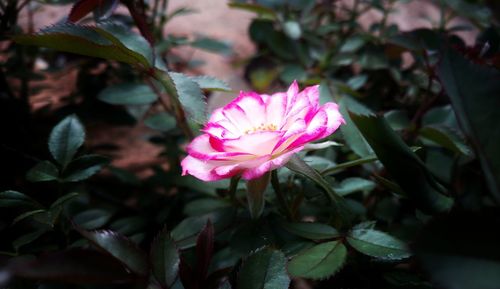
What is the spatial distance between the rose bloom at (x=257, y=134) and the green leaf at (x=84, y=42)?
0.11m

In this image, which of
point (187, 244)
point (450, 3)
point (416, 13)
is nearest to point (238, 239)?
point (187, 244)

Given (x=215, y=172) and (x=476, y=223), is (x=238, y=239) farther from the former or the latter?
(x=476, y=223)

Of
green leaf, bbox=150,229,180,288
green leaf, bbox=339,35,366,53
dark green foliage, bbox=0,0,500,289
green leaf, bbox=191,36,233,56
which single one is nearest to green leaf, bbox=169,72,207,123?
dark green foliage, bbox=0,0,500,289

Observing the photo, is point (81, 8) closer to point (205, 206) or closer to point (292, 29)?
point (205, 206)

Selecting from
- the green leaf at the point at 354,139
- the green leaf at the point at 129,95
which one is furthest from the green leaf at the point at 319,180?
the green leaf at the point at 129,95

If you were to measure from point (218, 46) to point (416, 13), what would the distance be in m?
1.10

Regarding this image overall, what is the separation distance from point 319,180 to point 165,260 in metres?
0.16

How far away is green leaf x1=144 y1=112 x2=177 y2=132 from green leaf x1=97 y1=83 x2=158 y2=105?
6cm

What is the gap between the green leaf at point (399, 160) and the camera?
400 mm

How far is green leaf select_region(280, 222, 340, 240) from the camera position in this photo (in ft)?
1.63

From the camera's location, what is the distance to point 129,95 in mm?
776

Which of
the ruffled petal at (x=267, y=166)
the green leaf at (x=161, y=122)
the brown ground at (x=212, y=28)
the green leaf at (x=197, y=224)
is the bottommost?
the brown ground at (x=212, y=28)

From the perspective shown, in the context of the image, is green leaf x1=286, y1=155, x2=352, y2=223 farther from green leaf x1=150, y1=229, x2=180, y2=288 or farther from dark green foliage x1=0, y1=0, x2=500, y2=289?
green leaf x1=150, y1=229, x2=180, y2=288

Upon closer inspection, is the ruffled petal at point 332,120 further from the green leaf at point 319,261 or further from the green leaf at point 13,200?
the green leaf at point 13,200
